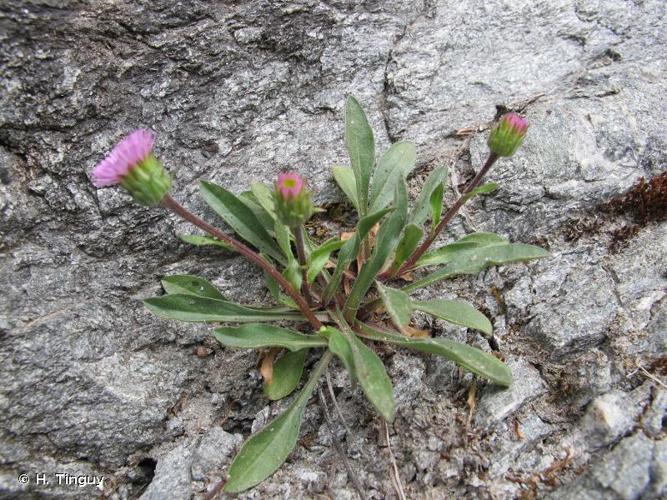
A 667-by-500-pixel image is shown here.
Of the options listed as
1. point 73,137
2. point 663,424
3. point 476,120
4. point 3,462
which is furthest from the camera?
point 476,120

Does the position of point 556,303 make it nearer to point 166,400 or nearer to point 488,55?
point 488,55

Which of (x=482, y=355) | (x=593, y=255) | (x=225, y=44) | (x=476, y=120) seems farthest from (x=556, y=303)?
(x=225, y=44)

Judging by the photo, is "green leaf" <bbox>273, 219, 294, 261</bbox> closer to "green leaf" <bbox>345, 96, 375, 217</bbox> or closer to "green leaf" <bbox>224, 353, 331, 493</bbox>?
"green leaf" <bbox>345, 96, 375, 217</bbox>

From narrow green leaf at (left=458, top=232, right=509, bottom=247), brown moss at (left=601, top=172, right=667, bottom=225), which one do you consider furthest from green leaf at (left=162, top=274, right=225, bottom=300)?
brown moss at (left=601, top=172, right=667, bottom=225)

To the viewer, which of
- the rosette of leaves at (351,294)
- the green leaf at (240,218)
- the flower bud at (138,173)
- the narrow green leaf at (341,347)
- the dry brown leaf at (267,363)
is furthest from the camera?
the green leaf at (240,218)

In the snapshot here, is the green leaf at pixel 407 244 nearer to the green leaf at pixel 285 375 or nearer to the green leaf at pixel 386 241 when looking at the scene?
the green leaf at pixel 386 241

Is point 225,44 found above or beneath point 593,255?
above

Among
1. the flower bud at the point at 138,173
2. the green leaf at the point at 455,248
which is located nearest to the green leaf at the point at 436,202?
the green leaf at the point at 455,248
